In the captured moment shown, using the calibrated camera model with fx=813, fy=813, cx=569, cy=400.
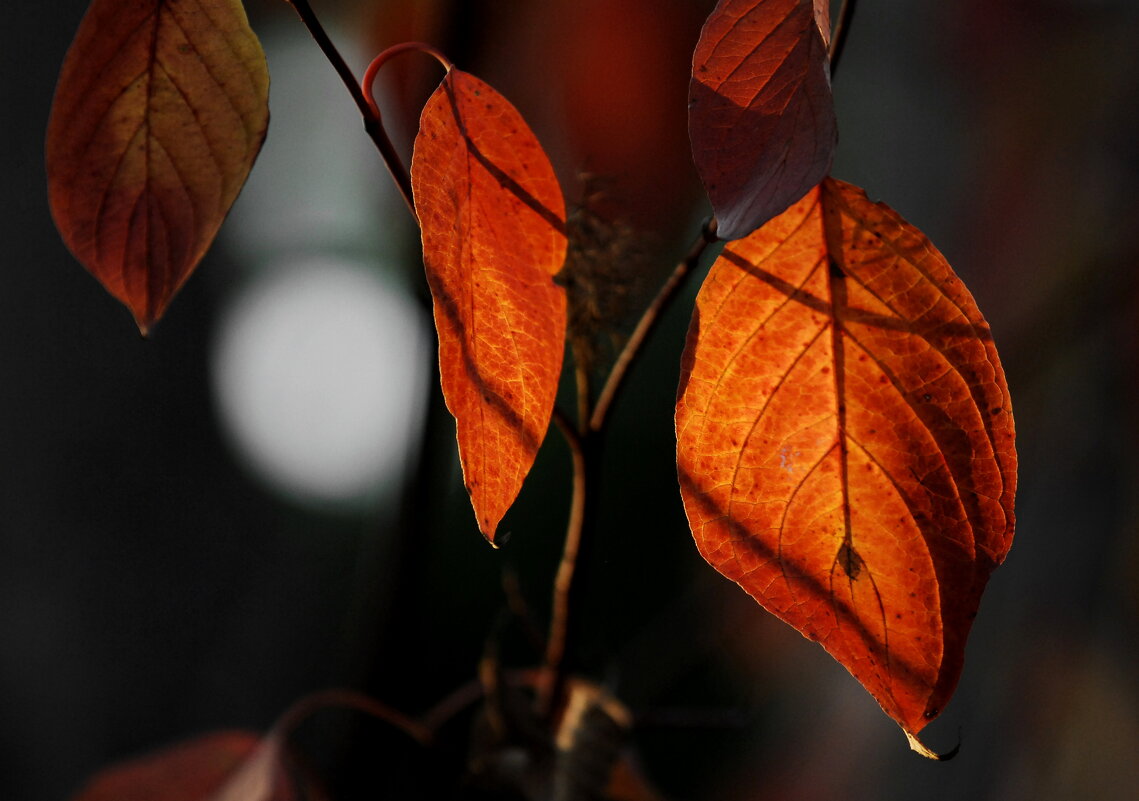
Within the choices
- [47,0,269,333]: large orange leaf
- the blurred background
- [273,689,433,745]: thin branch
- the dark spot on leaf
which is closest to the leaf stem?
[47,0,269,333]: large orange leaf

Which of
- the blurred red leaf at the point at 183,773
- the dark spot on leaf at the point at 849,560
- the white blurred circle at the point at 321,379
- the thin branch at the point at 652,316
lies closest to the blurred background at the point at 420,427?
the white blurred circle at the point at 321,379

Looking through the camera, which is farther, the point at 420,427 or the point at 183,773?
the point at 420,427

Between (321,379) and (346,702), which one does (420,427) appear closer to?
(321,379)

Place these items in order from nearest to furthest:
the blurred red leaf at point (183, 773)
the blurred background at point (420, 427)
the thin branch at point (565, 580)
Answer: the thin branch at point (565, 580) < the blurred red leaf at point (183, 773) < the blurred background at point (420, 427)

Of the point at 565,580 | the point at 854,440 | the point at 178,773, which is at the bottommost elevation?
the point at 178,773

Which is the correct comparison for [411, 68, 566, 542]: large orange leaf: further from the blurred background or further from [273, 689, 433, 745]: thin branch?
the blurred background

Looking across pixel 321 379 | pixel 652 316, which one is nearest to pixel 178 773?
pixel 652 316

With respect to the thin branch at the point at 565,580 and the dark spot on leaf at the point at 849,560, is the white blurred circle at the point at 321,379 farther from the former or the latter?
the dark spot on leaf at the point at 849,560
